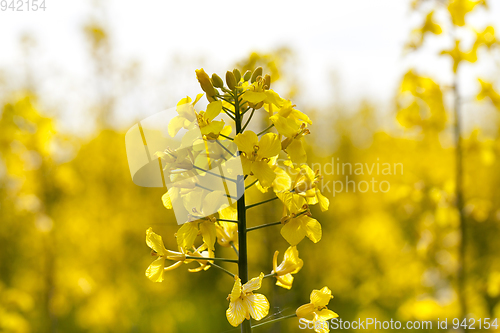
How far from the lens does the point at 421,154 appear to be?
20.1 ft

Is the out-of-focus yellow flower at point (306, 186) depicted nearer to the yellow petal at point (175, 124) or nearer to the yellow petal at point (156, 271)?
the yellow petal at point (175, 124)

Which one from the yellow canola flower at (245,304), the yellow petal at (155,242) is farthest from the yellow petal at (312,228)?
the yellow petal at (155,242)

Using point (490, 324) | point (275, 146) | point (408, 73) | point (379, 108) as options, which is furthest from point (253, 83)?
point (379, 108)

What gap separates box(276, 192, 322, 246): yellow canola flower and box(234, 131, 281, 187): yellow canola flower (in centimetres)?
11

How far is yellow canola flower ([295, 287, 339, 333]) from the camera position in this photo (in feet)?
3.46

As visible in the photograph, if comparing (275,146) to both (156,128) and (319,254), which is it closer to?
(156,128)

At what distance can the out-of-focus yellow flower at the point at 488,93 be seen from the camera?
2.74 meters

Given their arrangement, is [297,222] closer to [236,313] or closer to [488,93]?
[236,313]

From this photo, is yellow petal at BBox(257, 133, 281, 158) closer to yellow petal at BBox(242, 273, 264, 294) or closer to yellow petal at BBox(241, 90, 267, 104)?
yellow petal at BBox(241, 90, 267, 104)

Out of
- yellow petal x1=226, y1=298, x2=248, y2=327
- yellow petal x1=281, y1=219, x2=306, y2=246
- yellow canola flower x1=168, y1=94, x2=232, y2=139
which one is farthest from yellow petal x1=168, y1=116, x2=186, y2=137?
yellow petal x1=226, y1=298, x2=248, y2=327

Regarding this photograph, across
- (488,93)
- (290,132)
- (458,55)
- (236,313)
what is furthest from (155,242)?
(488,93)

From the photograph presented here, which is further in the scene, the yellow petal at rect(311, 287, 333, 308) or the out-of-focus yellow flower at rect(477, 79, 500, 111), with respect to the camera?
the out-of-focus yellow flower at rect(477, 79, 500, 111)

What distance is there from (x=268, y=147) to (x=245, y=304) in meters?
0.47

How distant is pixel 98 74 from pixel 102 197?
80.7 inches
